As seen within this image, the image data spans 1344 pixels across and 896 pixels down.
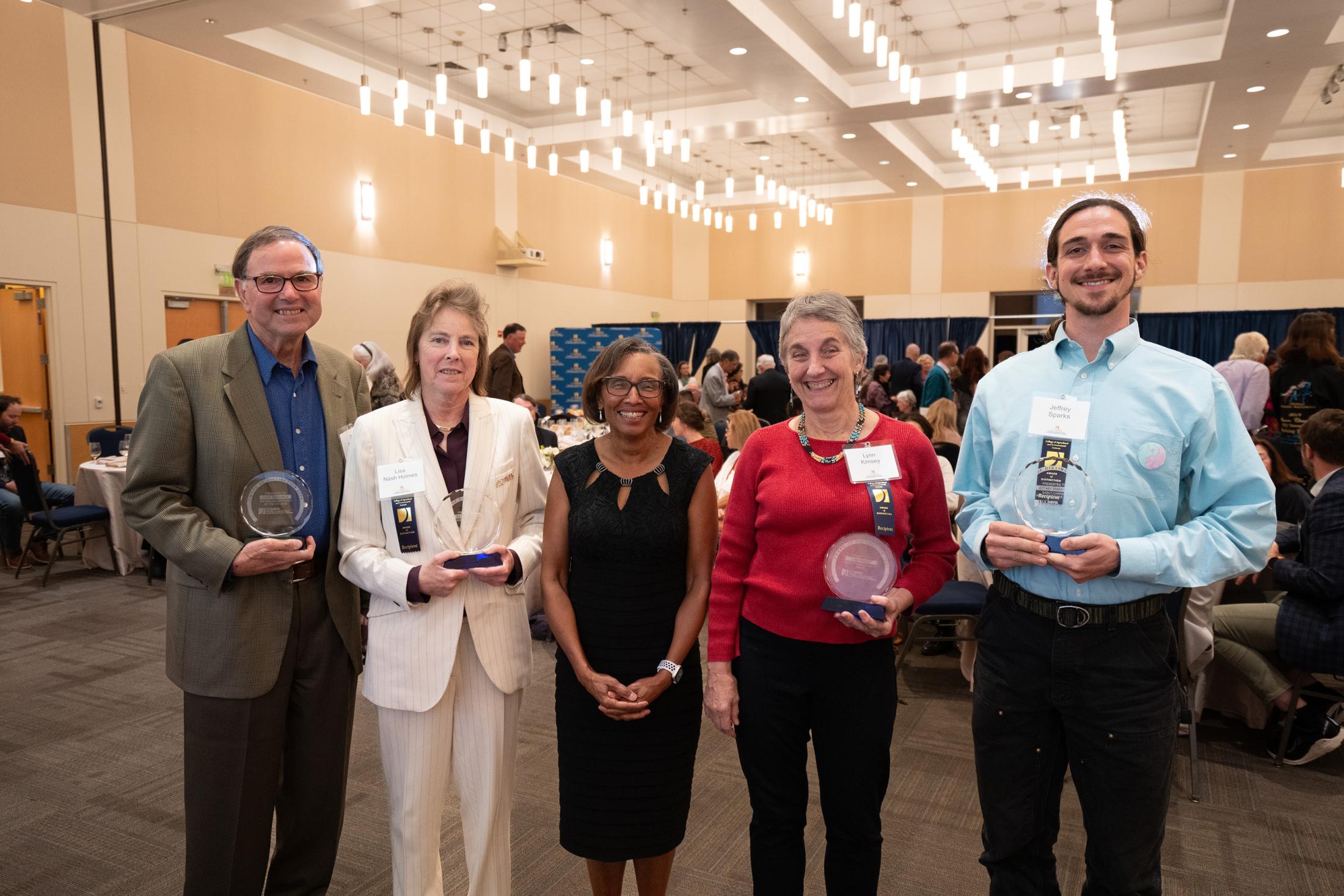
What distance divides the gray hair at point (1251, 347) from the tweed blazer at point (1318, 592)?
426 centimetres

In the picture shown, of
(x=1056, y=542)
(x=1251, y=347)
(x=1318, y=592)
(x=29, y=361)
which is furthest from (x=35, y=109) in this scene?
(x=1251, y=347)

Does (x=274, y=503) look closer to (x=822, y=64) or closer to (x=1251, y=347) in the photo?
(x=1251, y=347)

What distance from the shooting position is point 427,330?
6.22ft

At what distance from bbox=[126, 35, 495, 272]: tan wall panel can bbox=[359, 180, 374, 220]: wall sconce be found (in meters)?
0.08

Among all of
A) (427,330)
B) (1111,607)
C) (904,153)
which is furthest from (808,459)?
(904,153)

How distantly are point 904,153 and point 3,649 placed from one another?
11.1 m

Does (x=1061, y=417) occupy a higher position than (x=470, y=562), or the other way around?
(x=1061, y=417)

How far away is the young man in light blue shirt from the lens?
1.58m

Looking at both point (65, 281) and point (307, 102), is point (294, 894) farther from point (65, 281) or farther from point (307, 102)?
point (307, 102)

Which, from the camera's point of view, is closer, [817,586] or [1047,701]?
[1047,701]

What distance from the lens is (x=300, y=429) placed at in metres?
1.94

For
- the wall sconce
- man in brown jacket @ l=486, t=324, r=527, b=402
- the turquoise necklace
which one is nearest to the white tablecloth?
man in brown jacket @ l=486, t=324, r=527, b=402

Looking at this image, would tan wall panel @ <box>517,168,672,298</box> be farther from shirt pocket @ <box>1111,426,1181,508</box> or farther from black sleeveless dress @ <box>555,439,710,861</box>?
shirt pocket @ <box>1111,426,1181,508</box>

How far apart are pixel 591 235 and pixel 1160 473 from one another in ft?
44.3
